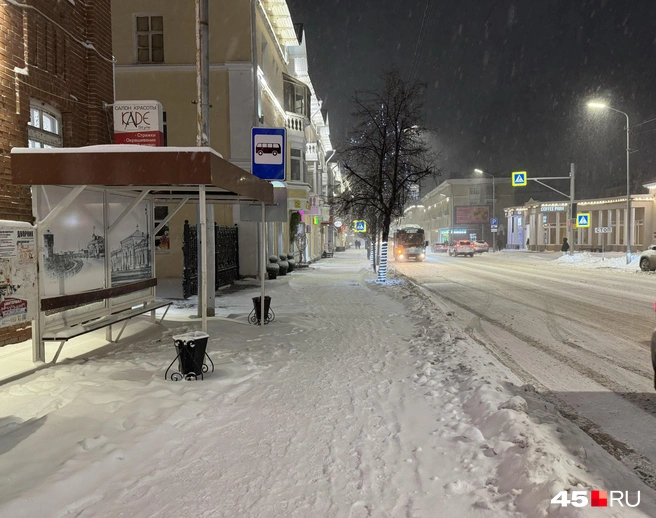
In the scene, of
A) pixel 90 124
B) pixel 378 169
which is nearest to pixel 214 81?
pixel 378 169

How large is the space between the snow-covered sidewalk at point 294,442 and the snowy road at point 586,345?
54 centimetres

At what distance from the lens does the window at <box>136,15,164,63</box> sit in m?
21.3

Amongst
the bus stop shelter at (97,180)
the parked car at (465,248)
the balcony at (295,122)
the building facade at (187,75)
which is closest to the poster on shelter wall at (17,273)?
the bus stop shelter at (97,180)

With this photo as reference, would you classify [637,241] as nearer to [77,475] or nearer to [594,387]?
[594,387]

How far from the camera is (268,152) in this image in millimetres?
11484

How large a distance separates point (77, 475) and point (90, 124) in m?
8.99

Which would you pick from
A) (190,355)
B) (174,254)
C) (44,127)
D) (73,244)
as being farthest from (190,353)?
(174,254)

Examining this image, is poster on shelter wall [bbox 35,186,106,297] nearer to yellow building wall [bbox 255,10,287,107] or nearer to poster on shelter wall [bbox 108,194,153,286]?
poster on shelter wall [bbox 108,194,153,286]

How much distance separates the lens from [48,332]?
6844 mm

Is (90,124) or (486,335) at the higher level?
(90,124)

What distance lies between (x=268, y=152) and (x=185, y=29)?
13.2m

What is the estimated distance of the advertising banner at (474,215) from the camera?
89750 mm

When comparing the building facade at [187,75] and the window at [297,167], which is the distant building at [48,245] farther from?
the window at [297,167]

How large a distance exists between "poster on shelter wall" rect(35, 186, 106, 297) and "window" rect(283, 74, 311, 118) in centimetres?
2377
